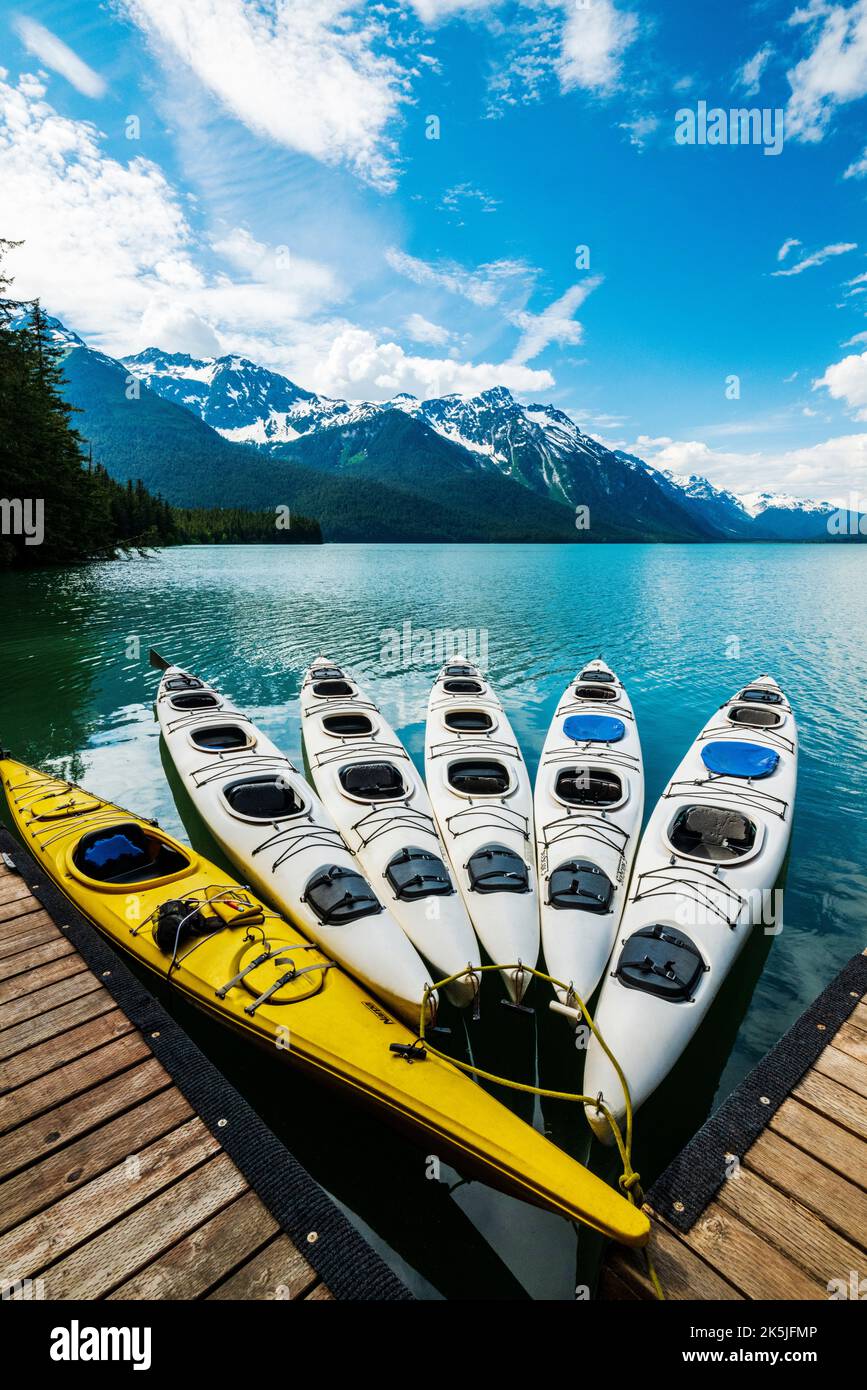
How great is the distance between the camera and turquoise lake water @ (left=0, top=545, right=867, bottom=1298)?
557 cm

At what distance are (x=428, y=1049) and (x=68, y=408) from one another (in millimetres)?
59487

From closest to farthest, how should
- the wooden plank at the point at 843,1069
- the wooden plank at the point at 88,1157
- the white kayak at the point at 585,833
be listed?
1. the wooden plank at the point at 88,1157
2. the wooden plank at the point at 843,1069
3. the white kayak at the point at 585,833

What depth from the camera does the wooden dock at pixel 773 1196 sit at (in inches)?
153

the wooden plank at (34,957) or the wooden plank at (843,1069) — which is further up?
the wooden plank at (34,957)

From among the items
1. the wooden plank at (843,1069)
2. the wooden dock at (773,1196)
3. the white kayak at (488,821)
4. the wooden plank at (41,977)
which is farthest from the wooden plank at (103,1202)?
the wooden plank at (843,1069)

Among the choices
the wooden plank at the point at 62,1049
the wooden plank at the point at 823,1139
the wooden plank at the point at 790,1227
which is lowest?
the wooden plank at the point at 790,1227

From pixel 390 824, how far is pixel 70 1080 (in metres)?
5.27

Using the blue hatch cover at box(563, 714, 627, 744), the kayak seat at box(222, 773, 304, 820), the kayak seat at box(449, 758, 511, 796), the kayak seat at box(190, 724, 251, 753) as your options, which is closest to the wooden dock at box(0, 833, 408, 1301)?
the kayak seat at box(222, 773, 304, 820)

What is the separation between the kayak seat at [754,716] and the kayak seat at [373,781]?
8889 mm

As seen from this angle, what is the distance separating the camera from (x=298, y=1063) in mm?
5844

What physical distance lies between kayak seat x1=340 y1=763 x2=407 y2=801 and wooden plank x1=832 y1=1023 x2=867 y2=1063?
7.02 m

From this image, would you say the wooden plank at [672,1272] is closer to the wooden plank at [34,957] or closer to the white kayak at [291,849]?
the white kayak at [291,849]

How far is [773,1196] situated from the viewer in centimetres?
431

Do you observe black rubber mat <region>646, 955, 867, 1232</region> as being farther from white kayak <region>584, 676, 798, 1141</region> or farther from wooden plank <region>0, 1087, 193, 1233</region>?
wooden plank <region>0, 1087, 193, 1233</region>
